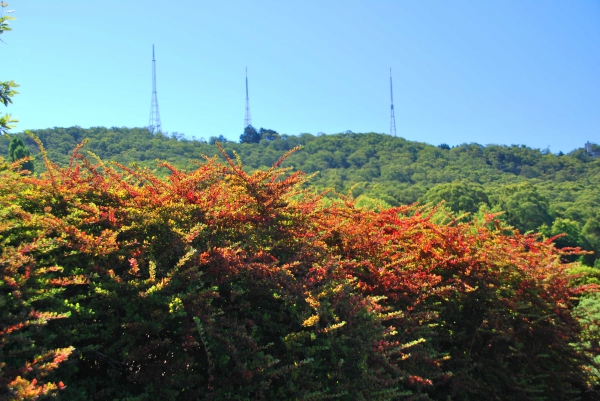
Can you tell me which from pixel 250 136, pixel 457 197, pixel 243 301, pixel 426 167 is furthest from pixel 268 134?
pixel 243 301

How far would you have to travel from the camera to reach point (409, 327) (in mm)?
4336

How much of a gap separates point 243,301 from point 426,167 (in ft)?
261

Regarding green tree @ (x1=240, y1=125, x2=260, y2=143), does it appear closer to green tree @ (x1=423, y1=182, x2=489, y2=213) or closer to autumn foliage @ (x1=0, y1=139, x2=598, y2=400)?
green tree @ (x1=423, y1=182, x2=489, y2=213)

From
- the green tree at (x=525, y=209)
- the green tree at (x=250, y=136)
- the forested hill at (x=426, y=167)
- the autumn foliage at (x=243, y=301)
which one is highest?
the green tree at (x=250, y=136)

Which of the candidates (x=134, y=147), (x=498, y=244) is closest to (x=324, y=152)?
(x=134, y=147)

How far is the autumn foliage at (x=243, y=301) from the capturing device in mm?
2842

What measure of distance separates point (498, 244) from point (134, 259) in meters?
4.16

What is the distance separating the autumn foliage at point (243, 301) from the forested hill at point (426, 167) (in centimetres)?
3462

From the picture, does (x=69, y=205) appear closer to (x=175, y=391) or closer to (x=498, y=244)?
(x=175, y=391)

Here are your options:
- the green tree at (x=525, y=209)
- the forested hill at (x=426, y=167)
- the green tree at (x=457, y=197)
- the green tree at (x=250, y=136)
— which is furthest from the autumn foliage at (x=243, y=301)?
the green tree at (x=250, y=136)

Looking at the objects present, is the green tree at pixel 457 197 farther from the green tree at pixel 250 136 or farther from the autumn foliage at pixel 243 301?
the green tree at pixel 250 136

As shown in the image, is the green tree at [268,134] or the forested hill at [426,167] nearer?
the forested hill at [426,167]

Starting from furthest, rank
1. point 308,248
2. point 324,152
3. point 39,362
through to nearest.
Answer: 1. point 324,152
2. point 308,248
3. point 39,362

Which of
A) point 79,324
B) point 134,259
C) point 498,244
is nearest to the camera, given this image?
point 79,324
